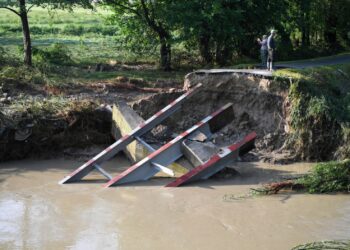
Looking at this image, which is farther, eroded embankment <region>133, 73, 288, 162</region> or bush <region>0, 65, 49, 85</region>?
bush <region>0, 65, 49, 85</region>

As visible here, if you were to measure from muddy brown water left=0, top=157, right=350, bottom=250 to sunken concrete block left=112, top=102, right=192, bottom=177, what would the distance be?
2.14 feet

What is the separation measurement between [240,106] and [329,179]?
4277 mm

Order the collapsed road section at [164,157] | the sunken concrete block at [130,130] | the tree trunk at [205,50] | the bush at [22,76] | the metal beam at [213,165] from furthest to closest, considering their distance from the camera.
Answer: the tree trunk at [205,50] → the bush at [22,76] → the sunken concrete block at [130,130] → the collapsed road section at [164,157] → the metal beam at [213,165]

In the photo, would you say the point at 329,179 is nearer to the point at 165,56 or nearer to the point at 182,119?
the point at 182,119

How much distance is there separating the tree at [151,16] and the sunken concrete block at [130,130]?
24.2 feet

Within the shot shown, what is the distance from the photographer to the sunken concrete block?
12.8 metres

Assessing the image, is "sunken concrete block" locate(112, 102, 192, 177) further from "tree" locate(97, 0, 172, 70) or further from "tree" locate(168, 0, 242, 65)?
"tree" locate(97, 0, 172, 70)

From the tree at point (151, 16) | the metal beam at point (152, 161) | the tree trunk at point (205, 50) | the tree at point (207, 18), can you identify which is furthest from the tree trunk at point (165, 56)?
the metal beam at point (152, 161)

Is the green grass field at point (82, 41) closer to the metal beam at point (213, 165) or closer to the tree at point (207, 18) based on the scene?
the tree at point (207, 18)

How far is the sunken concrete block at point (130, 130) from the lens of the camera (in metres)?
12.8

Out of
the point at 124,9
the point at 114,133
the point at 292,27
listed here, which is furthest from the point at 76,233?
the point at 292,27

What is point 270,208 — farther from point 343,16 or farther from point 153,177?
point 343,16

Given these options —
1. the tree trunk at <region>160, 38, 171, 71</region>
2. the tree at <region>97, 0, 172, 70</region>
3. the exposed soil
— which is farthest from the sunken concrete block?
the tree trunk at <region>160, 38, 171, 71</region>

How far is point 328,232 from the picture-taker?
30.6 ft
